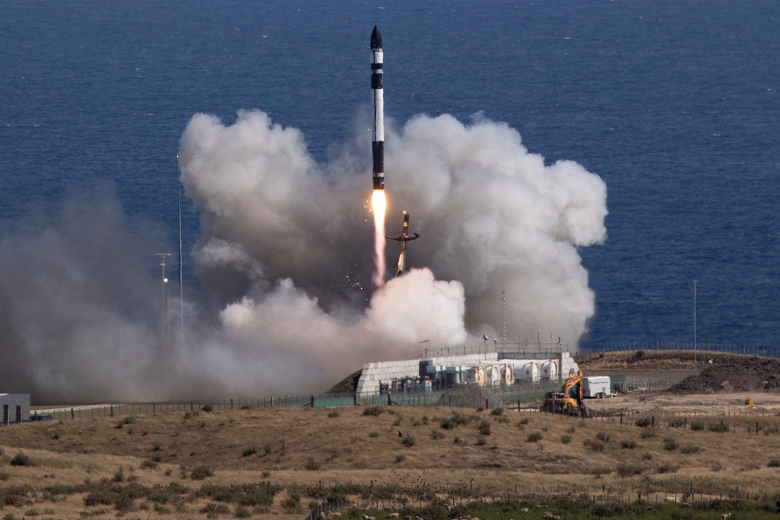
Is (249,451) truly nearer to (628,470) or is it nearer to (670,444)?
(628,470)

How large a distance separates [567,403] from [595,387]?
2054 cm

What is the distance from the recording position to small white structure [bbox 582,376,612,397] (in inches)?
4405

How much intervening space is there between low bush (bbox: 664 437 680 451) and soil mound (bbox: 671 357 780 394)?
3321cm

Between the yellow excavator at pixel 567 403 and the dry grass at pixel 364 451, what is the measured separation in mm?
5624

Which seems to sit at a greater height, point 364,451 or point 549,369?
point 549,369

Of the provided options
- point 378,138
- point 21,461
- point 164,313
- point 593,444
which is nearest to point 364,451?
point 593,444

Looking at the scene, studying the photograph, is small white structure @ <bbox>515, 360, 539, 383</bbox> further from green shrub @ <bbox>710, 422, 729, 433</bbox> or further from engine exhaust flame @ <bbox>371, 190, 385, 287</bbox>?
green shrub @ <bbox>710, 422, 729, 433</bbox>

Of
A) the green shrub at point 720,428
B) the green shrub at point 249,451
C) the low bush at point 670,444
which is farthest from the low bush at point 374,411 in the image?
the green shrub at point 720,428

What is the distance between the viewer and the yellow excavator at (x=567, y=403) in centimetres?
9200

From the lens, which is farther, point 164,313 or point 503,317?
point 503,317

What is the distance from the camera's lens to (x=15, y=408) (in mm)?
87938

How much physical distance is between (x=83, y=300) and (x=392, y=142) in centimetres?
3283

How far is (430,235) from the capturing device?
12412cm

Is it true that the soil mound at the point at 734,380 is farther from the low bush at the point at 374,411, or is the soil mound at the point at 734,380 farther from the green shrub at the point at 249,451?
the green shrub at the point at 249,451
